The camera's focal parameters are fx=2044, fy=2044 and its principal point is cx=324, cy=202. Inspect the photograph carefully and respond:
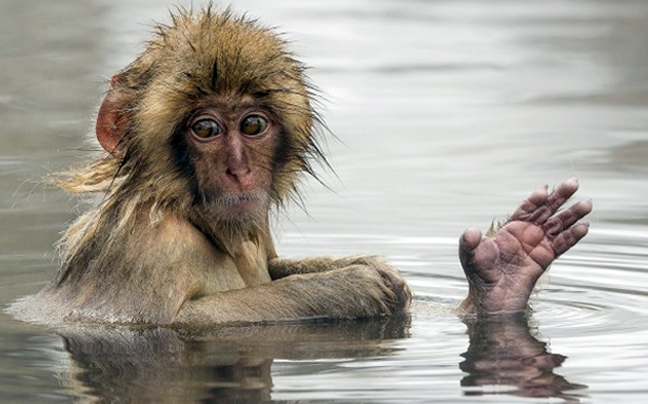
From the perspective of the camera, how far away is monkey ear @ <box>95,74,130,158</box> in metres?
8.87

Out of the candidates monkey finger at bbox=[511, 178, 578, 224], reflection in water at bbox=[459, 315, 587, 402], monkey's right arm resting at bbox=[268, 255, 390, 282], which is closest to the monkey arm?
reflection in water at bbox=[459, 315, 587, 402]

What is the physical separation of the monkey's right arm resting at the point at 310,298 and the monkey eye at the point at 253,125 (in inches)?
27.2

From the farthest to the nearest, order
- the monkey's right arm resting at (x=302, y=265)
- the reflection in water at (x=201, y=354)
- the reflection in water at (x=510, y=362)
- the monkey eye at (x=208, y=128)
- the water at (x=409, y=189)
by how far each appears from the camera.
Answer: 1. the monkey's right arm resting at (x=302, y=265)
2. the monkey eye at (x=208, y=128)
3. the water at (x=409, y=189)
4. the reflection in water at (x=201, y=354)
5. the reflection in water at (x=510, y=362)

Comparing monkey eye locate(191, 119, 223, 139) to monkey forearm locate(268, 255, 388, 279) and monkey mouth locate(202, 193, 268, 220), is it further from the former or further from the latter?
monkey forearm locate(268, 255, 388, 279)

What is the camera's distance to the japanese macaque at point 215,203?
8656 mm

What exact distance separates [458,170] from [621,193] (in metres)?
1.30

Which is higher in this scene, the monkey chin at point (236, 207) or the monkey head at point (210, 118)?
the monkey head at point (210, 118)

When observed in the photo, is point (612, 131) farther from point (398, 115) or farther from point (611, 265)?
point (611, 265)

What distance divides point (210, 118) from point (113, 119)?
53 cm

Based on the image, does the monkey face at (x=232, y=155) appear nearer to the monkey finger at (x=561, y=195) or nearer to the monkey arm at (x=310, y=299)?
the monkey arm at (x=310, y=299)

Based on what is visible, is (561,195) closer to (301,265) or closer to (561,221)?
(561,221)

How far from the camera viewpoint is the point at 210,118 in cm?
862

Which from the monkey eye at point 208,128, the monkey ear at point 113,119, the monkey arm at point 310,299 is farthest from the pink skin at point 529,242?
the monkey ear at point 113,119

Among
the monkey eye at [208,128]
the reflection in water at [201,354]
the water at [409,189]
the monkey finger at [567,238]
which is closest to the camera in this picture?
the reflection in water at [201,354]
